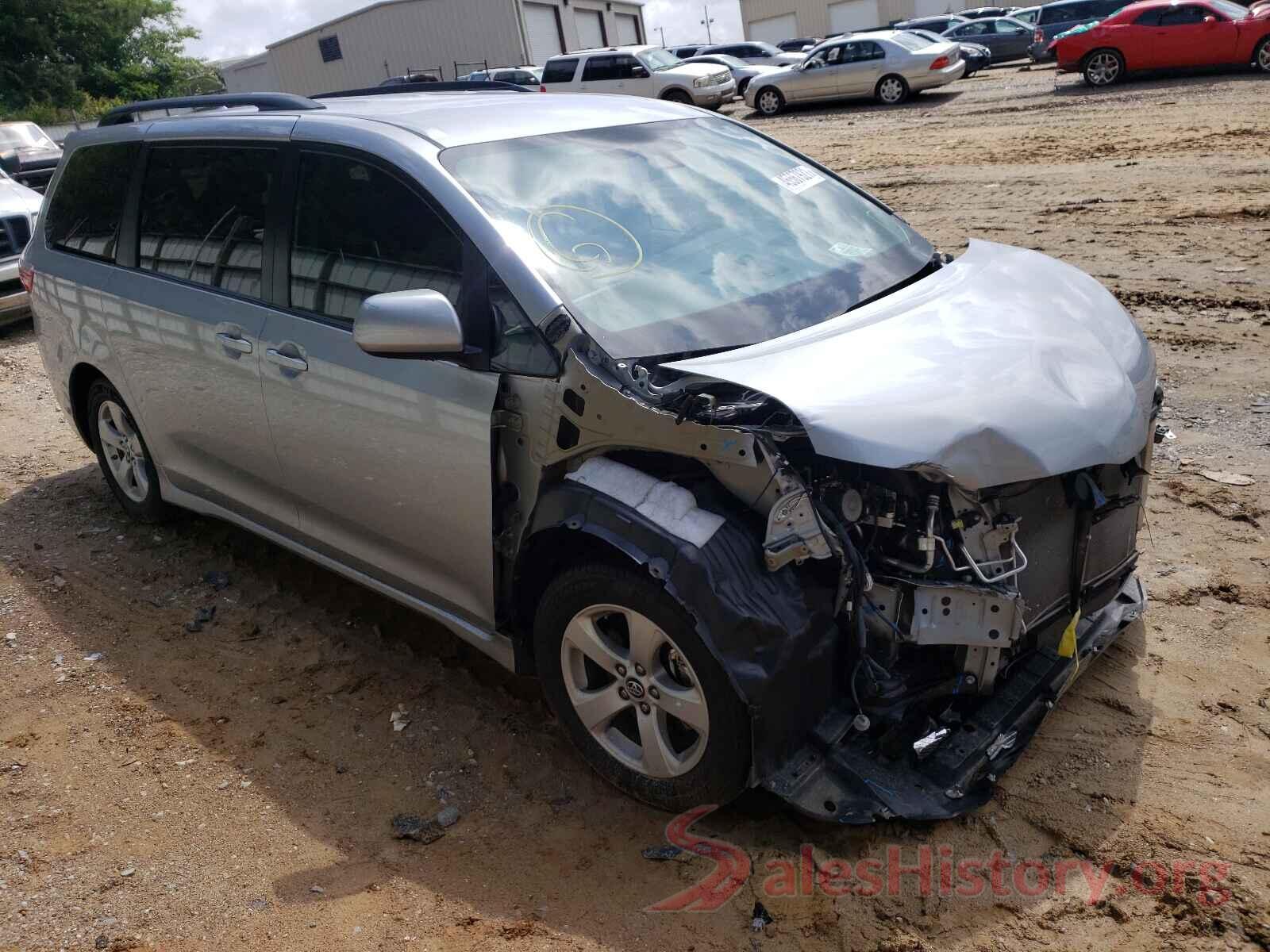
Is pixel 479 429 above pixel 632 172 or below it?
below

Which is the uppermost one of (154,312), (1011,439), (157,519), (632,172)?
(632,172)

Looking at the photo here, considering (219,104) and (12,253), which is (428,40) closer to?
(12,253)

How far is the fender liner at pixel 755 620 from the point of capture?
8.94 ft

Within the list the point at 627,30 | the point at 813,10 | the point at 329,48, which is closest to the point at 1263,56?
the point at 329,48

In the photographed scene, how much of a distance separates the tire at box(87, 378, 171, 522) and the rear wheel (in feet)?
60.0

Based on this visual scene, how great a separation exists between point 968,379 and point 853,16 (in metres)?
55.6

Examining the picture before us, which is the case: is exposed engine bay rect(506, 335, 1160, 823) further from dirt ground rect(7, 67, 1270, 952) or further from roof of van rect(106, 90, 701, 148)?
roof of van rect(106, 90, 701, 148)

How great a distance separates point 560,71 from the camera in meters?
26.5

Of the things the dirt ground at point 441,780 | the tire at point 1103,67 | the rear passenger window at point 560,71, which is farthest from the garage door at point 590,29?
the dirt ground at point 441,780

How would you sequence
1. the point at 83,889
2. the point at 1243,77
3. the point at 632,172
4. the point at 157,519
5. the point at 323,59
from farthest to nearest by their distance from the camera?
the point at 323,59
the point at 1243,77
the point at 157,519
the point at 632,172
the point at 83,889

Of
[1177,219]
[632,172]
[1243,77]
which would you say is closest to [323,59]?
[1243,77]

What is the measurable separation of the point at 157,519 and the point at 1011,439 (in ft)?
13.8

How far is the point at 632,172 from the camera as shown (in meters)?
3.67

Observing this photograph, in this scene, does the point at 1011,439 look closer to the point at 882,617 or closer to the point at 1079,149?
the point at 882,617
